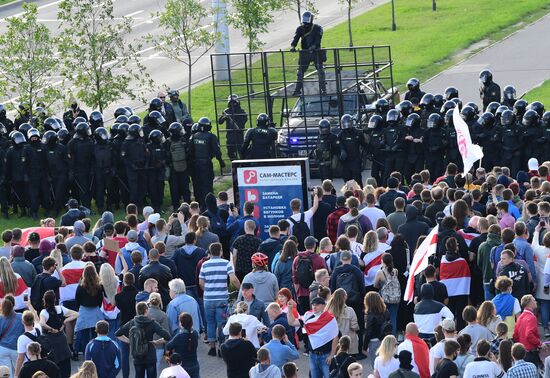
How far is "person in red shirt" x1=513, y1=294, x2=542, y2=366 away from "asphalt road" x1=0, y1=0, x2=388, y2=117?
27.4 metres

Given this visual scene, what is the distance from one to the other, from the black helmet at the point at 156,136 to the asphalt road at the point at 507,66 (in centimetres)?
1430

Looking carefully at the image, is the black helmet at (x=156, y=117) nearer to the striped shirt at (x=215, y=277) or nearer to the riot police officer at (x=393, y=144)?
the riot police officer at (x=393, y=144)

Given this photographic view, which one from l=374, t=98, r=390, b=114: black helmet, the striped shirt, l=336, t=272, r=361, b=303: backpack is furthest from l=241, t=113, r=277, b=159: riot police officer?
l=336, t=272, r=361, b=303: backpack

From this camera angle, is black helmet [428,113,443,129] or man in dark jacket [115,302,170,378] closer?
man in dark jacket [115,302,170,378]

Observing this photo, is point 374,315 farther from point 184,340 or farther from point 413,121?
point 413,121

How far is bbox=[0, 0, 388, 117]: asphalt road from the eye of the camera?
→ 4881cm

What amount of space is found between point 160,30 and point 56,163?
78.9 ft

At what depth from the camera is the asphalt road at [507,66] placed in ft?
146

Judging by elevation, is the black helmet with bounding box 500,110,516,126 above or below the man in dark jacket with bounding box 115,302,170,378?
above

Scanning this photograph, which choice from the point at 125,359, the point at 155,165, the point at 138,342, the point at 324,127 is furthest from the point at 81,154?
the point at 138,342

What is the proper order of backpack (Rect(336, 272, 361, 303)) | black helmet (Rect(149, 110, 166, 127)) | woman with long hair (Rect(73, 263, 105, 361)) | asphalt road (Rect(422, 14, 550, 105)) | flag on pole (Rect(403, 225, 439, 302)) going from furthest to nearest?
asphalt road (Rect(422, 14, 550, 105)) → black helmet (Rect(149, 110, 166, 127)) → woman with long hair (Rect(73, 263, 105, 361)) → backpack (Rect(336, 272, 361, 303)) → flag on pole (Rect(403, 225, 439, 302))

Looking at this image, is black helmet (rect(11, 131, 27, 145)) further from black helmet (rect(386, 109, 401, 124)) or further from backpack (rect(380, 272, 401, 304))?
backpack (rect(380, 272, 401, 304))

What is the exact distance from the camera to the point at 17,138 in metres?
30.3

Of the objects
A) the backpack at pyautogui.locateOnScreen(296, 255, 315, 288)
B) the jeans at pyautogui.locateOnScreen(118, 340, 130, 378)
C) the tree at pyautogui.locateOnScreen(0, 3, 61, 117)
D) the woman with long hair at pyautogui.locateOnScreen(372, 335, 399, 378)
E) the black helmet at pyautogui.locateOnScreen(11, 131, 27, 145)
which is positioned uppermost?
the tree at pyautogui.locateOnScreen(0, 3, 61, 117)
